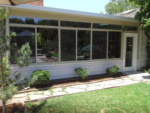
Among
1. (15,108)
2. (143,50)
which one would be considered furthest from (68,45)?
(143,50)

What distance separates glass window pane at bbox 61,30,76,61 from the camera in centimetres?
613

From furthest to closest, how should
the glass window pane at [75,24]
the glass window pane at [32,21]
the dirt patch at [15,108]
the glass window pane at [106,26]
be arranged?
the glass window pane at [106,26], the glass window pane at [75,24], the glass window pane at [32,21], the dirt patch at [15,108]

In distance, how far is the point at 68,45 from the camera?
20.6 feet

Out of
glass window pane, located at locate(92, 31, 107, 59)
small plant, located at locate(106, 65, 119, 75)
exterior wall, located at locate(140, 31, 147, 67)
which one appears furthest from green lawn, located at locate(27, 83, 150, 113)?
exterior wall, located at locate(140, 31, 147, 67)

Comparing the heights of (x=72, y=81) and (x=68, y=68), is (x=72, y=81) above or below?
below

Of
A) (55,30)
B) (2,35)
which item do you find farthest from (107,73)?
(2,35)

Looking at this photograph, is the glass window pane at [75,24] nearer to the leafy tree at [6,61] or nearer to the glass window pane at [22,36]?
the glass window pane at [22,36]

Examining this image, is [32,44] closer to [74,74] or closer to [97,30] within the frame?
[74,74]

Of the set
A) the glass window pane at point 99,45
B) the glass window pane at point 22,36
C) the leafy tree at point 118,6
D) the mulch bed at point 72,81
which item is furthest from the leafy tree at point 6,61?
the leafy tree at point 118,6

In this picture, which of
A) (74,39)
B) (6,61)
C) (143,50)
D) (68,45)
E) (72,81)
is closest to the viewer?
(6,61)

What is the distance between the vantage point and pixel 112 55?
24.7 ft

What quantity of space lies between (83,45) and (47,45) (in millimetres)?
1780

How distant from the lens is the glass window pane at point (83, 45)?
655 cm

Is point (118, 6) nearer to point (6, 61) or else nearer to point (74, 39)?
point (74, 39)
